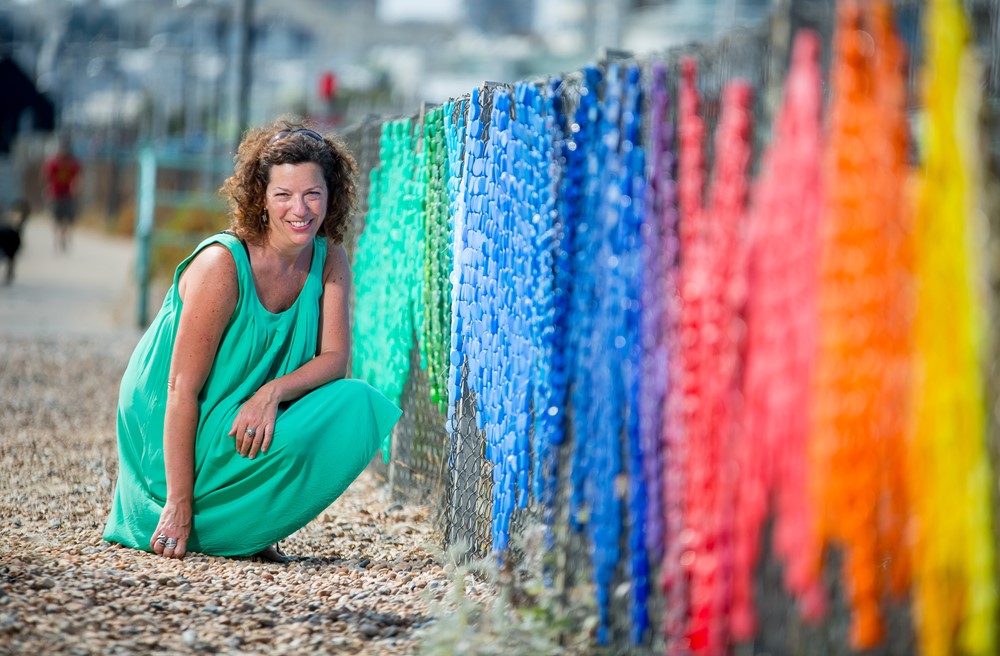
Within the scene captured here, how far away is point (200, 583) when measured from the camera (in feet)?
13.9

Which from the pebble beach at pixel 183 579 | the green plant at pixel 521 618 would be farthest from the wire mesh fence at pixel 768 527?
the pebble beach at pixel 183 579

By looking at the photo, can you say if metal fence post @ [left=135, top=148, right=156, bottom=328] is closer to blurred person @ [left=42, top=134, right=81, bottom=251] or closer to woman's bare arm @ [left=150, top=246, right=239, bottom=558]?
woman's bare arm @ [left=150, top=246, right=239, bottom=558]

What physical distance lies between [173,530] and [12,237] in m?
13.2

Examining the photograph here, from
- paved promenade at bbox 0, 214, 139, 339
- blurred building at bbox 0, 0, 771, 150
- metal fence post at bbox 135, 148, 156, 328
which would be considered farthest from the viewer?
blurred building at bbox 0, 0, 771, 150

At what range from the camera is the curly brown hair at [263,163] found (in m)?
4.58

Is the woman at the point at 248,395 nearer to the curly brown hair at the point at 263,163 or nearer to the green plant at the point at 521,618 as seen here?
the curly brown hair at the point at 263,163

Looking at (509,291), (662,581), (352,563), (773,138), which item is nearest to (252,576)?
(352,563)

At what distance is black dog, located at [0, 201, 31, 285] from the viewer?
656 inches

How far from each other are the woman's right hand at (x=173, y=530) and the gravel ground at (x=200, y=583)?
0.05 m

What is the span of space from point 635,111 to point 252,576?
6.72ft

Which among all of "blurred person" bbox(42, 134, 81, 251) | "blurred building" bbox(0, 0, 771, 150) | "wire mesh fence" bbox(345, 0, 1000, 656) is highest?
"blurred building" bbox(0, 0, 771, 150)

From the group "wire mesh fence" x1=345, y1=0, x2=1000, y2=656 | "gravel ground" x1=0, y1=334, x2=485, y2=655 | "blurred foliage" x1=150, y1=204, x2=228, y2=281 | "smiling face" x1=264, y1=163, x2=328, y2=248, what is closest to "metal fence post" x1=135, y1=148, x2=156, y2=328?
"blurred foliage" x1=150, y1=204, x2=228, y2=281

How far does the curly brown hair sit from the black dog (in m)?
12.9

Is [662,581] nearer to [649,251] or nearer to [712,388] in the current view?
[712,388]
